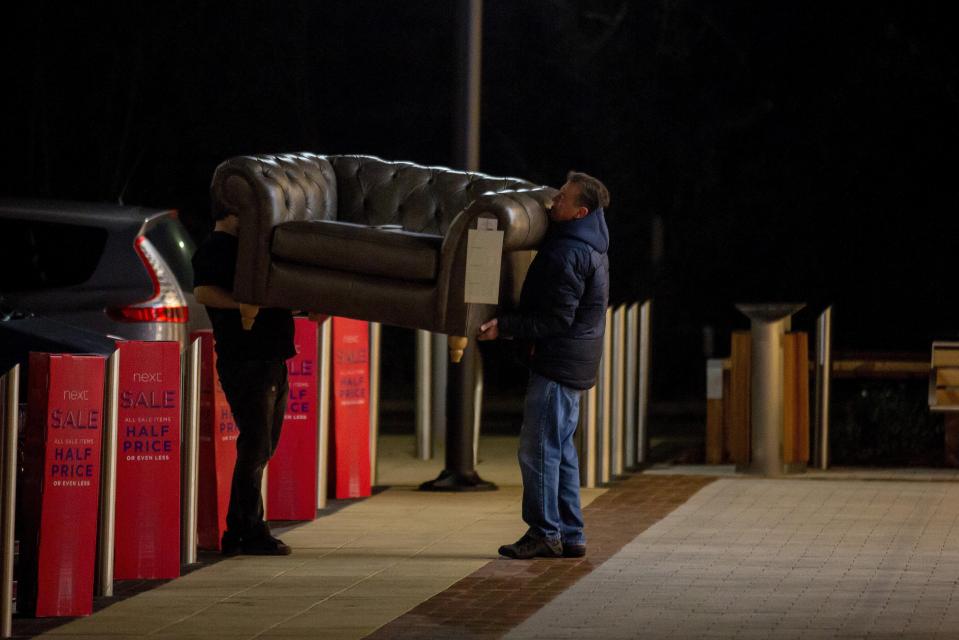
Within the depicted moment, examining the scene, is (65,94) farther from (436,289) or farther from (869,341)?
(436,289)

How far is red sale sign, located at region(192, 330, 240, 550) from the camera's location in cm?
1016

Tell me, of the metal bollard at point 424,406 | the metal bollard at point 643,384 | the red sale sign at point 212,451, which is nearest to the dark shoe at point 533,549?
the red sale sign at point 212,451

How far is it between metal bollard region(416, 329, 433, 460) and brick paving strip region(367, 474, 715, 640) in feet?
8.90

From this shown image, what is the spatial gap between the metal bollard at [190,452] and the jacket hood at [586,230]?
188 centimetres

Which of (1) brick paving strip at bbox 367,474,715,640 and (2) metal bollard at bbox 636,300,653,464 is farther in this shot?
(2) metal bollard at bbox 636,300,653,464

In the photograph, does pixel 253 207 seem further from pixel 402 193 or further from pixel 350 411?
pixel 350 411

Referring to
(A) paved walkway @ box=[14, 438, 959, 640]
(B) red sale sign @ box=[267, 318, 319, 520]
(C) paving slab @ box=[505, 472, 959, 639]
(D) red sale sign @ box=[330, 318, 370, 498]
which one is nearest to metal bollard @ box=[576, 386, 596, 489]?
(A) paved walkway @ box=[14, 438, 959, 640]

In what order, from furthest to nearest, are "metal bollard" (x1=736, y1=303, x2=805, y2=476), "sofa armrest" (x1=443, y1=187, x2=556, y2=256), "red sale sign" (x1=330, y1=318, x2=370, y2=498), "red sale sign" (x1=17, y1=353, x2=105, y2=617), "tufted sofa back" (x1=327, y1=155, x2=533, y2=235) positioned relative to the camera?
1. "metal bollard" (x1=736, y1=303, x2=805, y2=476)
2. "red sale sign" (x1=330, y1=318, x2=370, y2=498)
3. "tufted sofa back" (x1=327, y1=155, x2=533, y2=235)
4. "sofa armrest" (x1=443, y1=187, x2=556, y2=256)
5. "red sale sign" (x1=17, y1=353, x2=105, y2=617)

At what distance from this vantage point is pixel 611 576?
362 inches

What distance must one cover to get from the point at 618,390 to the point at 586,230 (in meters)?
4.01

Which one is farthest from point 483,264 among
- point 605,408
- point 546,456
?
point 605,408

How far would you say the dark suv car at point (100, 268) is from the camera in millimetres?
12750

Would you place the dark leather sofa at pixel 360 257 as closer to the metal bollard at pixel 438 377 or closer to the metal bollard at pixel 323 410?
the metal bollard at pixel 323 410

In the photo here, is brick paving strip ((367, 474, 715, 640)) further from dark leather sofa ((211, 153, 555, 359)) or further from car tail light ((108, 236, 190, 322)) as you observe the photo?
car tail light ((108, 236, 190, 322))
